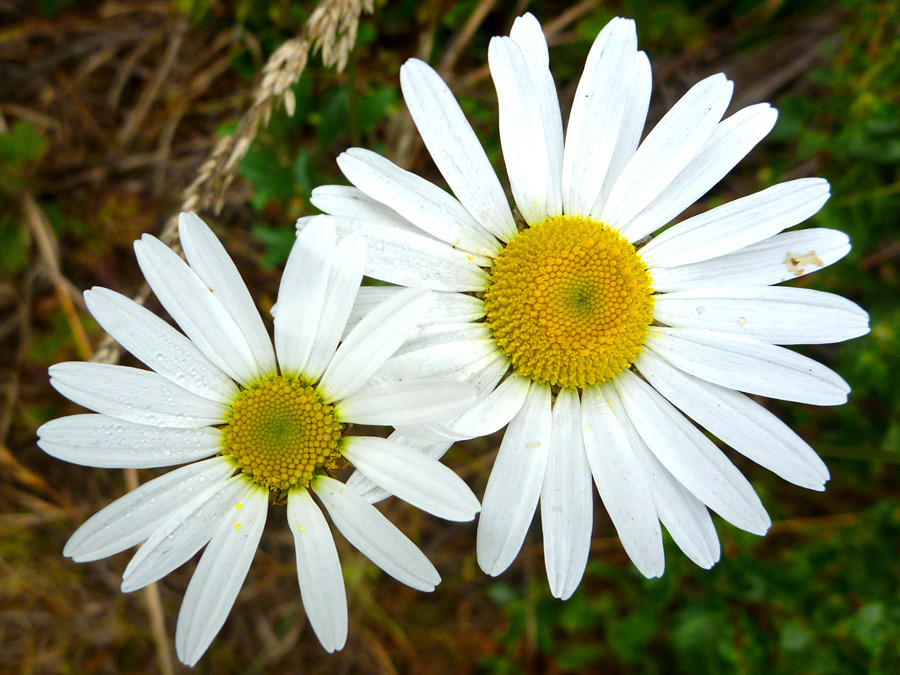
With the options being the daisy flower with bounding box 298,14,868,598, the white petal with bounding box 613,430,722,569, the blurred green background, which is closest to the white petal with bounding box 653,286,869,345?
the daisy flower with bounding box 298,14,868,598

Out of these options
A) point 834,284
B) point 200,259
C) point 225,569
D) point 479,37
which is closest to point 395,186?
point 200,259

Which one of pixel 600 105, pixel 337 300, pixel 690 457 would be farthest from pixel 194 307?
pixel 690 457

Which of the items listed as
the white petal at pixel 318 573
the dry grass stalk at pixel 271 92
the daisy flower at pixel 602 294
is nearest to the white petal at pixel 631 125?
the daisy flower at pixel 602 294

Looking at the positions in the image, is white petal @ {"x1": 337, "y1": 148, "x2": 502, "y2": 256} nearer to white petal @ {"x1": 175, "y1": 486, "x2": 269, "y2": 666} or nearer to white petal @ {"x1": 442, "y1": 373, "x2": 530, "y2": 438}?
white petal @ {"x1": 442, "y1": 373, "x2": 530, "y2": 438}

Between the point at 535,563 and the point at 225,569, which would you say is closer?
the point at 225,569

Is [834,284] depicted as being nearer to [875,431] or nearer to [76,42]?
[875,431]

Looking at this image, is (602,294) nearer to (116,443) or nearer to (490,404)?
(490,404)

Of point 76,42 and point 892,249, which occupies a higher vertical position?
point 892,249
